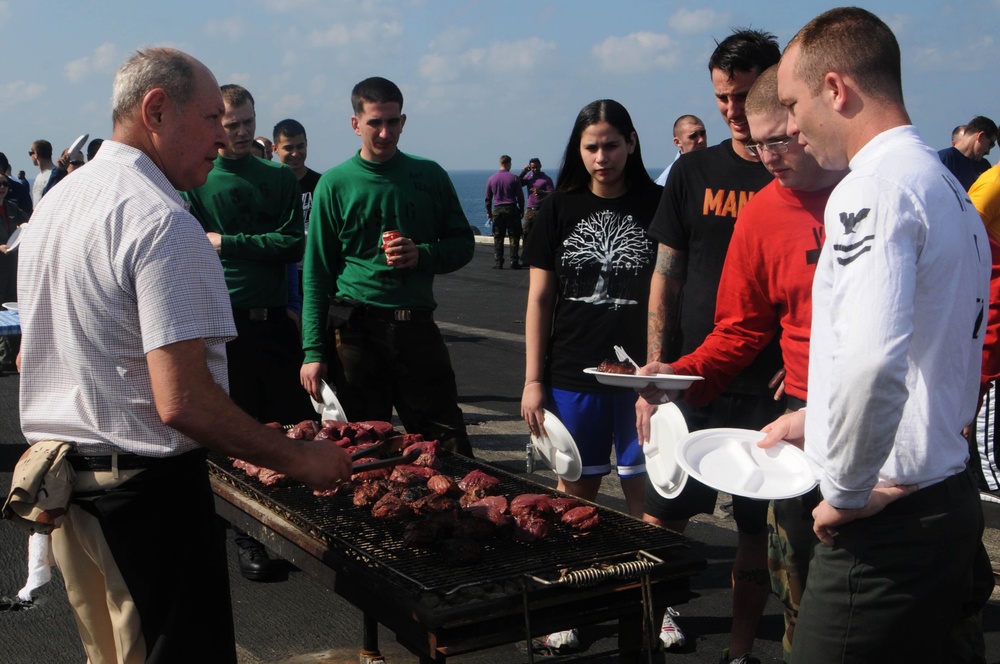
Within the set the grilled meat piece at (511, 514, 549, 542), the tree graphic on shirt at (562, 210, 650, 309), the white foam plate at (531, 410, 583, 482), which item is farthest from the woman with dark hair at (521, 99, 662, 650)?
the grilled meat piece at (511, 514, 549, 542)

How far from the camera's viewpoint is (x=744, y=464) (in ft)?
9.73

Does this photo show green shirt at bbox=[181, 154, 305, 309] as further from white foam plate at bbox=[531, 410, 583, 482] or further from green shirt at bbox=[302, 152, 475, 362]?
white foam plate at bbox=[531, 410, 583, 482]

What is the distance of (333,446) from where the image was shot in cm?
288

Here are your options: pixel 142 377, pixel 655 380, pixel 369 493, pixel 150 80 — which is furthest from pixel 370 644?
pixel 150 80

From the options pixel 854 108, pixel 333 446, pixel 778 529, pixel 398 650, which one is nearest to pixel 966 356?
pixel 854 108

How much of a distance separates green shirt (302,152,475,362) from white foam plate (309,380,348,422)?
208mm

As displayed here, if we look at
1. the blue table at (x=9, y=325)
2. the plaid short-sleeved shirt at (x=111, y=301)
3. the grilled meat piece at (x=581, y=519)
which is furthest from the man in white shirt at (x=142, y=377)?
the blue table at (x=9, y=325)

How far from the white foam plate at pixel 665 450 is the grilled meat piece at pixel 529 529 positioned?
65 cm

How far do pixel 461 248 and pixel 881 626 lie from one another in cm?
343

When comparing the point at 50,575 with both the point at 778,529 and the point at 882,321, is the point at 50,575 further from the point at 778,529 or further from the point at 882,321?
the point at 882,321

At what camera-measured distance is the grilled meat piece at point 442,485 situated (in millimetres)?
3736

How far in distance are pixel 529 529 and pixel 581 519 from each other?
0.20 m

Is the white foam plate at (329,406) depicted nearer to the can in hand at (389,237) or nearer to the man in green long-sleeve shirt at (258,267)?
the man in green long-sleeve shirt at (258,267)

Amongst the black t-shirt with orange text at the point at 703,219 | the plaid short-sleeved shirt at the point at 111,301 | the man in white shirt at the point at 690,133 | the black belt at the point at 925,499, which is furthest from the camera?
the man in white shirt at the point at 690,133
